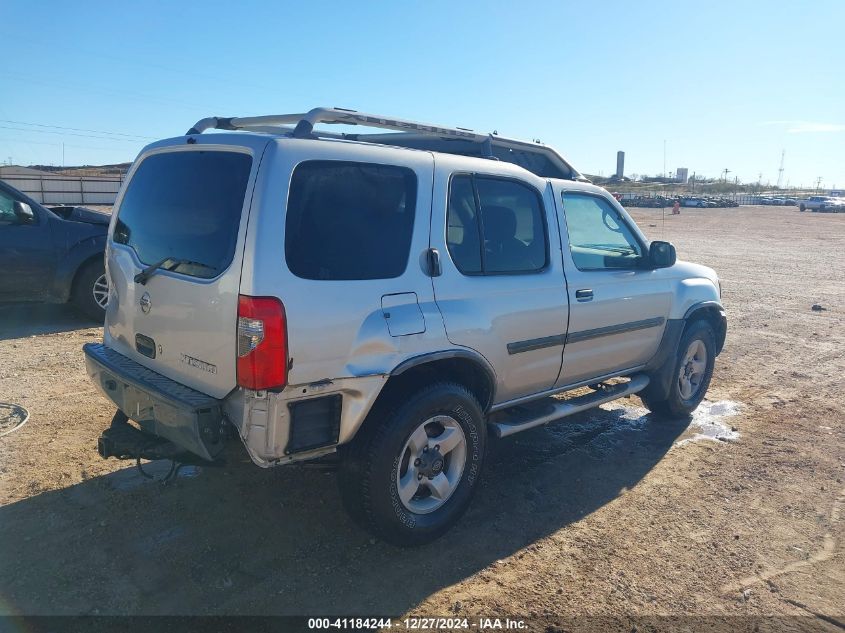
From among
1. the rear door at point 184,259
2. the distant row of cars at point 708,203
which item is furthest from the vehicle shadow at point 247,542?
the distant row of cars at point 708,203

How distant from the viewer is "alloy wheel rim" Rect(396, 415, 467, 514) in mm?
3508

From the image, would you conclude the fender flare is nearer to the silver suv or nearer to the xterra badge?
the silver suv

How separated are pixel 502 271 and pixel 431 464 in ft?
3.99

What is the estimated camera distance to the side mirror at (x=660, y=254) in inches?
197

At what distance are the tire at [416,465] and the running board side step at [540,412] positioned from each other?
34cm

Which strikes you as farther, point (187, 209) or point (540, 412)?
point (540, 412)

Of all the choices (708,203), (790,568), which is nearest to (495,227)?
(790,568)

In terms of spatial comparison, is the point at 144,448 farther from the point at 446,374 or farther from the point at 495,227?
the point at 495,227

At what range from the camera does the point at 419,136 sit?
174 inches

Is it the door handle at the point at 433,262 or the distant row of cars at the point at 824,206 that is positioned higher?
the distant row of cars at the point at 824,206

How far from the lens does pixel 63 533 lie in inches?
138

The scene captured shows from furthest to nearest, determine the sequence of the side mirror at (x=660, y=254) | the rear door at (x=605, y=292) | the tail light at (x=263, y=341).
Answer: the side mirror at (x=660, y=254) < the rear door at (x=605, y=292) < the tail light at (x=263, y=341)

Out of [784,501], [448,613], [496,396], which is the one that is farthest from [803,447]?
[448,613]

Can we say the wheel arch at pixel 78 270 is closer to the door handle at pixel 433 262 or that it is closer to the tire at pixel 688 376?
the door handle at pixel 433 262
